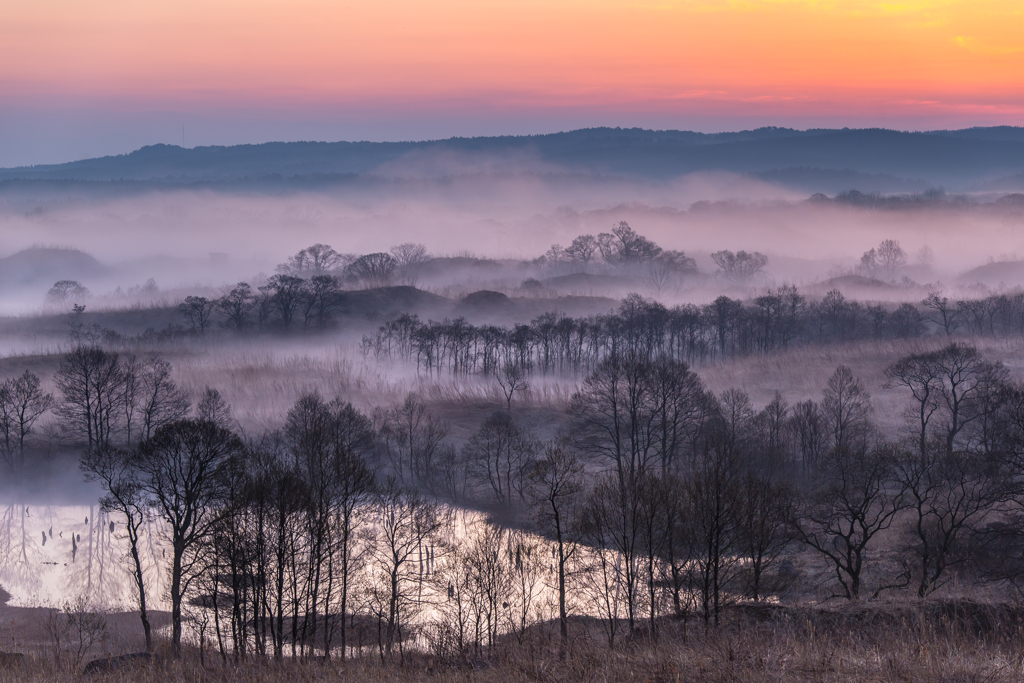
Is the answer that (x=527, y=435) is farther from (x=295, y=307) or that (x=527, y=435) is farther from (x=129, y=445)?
(x=295, y=307)

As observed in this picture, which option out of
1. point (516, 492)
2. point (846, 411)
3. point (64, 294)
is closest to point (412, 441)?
point (516, 492)

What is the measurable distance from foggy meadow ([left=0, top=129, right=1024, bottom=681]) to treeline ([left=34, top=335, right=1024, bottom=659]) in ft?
1.14

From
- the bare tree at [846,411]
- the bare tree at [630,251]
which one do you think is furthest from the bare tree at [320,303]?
the bare tree at [630,251]

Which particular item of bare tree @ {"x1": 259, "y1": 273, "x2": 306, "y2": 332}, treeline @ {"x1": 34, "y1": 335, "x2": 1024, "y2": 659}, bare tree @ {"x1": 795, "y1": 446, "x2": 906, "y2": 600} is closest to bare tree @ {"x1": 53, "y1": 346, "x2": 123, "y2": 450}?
treeline @ {"x1": 34, "y1": 335, "x2": 1024, "y2": 659}

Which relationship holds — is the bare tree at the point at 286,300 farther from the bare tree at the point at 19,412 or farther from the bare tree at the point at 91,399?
the bare tree at the point at 19,412

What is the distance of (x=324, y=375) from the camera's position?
94938mm

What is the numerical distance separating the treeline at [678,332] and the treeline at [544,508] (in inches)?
1097

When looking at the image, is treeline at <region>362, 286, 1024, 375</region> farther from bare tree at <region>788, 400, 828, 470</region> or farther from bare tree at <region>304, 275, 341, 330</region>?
bare tree at <region>788, 400, 828, 470</region>

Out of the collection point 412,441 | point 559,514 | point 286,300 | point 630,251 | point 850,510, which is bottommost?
point 559,514

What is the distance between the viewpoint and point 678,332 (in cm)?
11025

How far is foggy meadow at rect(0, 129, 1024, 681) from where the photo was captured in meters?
A: 24.3

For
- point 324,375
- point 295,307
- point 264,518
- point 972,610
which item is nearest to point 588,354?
point 324,375

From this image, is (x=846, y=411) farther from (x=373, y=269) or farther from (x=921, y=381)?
(x=373, y=269)

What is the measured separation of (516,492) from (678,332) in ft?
186
